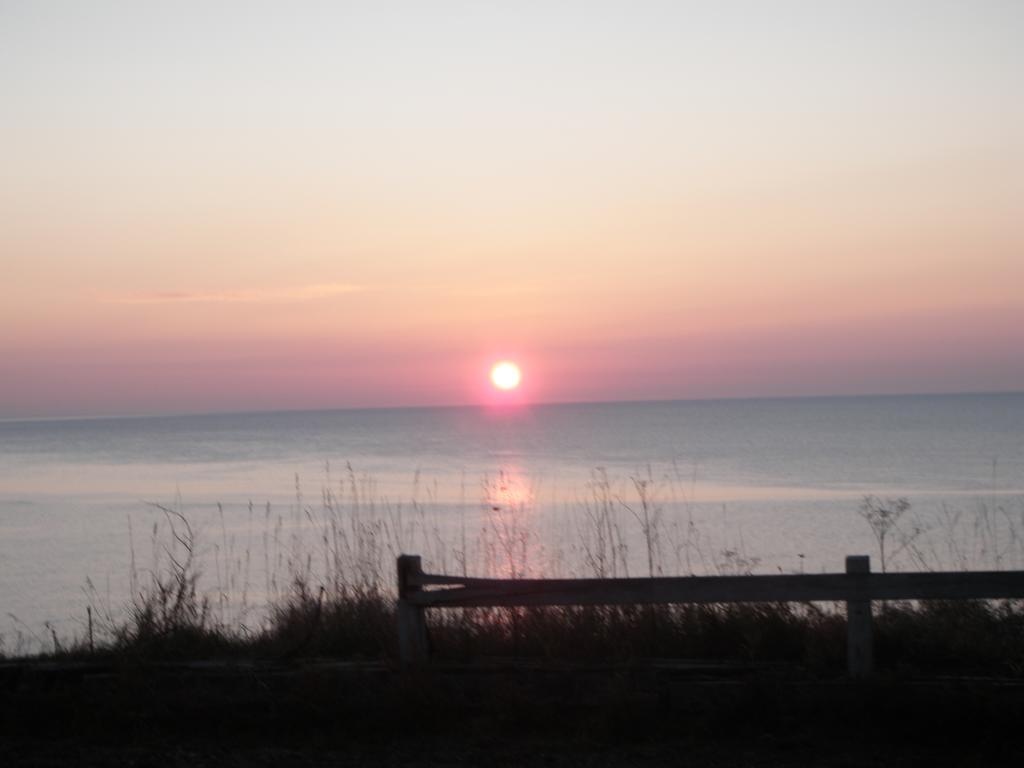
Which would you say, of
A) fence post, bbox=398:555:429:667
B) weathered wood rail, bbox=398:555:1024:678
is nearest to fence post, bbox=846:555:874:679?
weathered wood rail, bbox=398:555:1024:678

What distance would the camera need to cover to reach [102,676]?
9.45 metres

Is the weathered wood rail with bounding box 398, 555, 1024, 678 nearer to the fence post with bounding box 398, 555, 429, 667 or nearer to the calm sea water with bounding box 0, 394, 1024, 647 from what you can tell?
the fence post with bounding box 398, 555, 429, 667

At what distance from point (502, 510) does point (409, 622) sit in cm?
2828

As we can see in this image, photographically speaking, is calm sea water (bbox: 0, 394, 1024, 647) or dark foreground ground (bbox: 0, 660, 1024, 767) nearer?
dark foreground ground (bbox: 0, 660, 1024, 767)

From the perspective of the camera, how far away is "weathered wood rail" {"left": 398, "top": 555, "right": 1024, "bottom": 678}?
8727 mm

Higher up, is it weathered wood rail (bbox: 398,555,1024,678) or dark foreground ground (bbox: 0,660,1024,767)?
weathered wood rail (bbox: 398,555,1024,678)

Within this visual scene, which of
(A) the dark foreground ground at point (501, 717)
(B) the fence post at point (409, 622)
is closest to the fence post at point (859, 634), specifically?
(A) the dark foreground ground at point (501, 717)

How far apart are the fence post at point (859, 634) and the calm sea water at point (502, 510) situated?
3671 mm

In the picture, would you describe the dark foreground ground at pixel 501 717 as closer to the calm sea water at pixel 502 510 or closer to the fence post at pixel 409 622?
the fence post at pixel 409 622

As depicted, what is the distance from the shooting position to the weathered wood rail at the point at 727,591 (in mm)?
8727

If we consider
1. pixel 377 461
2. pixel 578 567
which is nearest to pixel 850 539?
pixel 578 567

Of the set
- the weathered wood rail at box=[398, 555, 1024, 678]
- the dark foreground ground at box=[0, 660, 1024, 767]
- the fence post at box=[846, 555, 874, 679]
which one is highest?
the weathered wood rail at box=[398, 555, 1024, 678]

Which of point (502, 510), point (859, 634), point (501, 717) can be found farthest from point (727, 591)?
point (502, 510)

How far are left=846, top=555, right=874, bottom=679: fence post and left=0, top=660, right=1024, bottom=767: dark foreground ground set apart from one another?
350 mm
